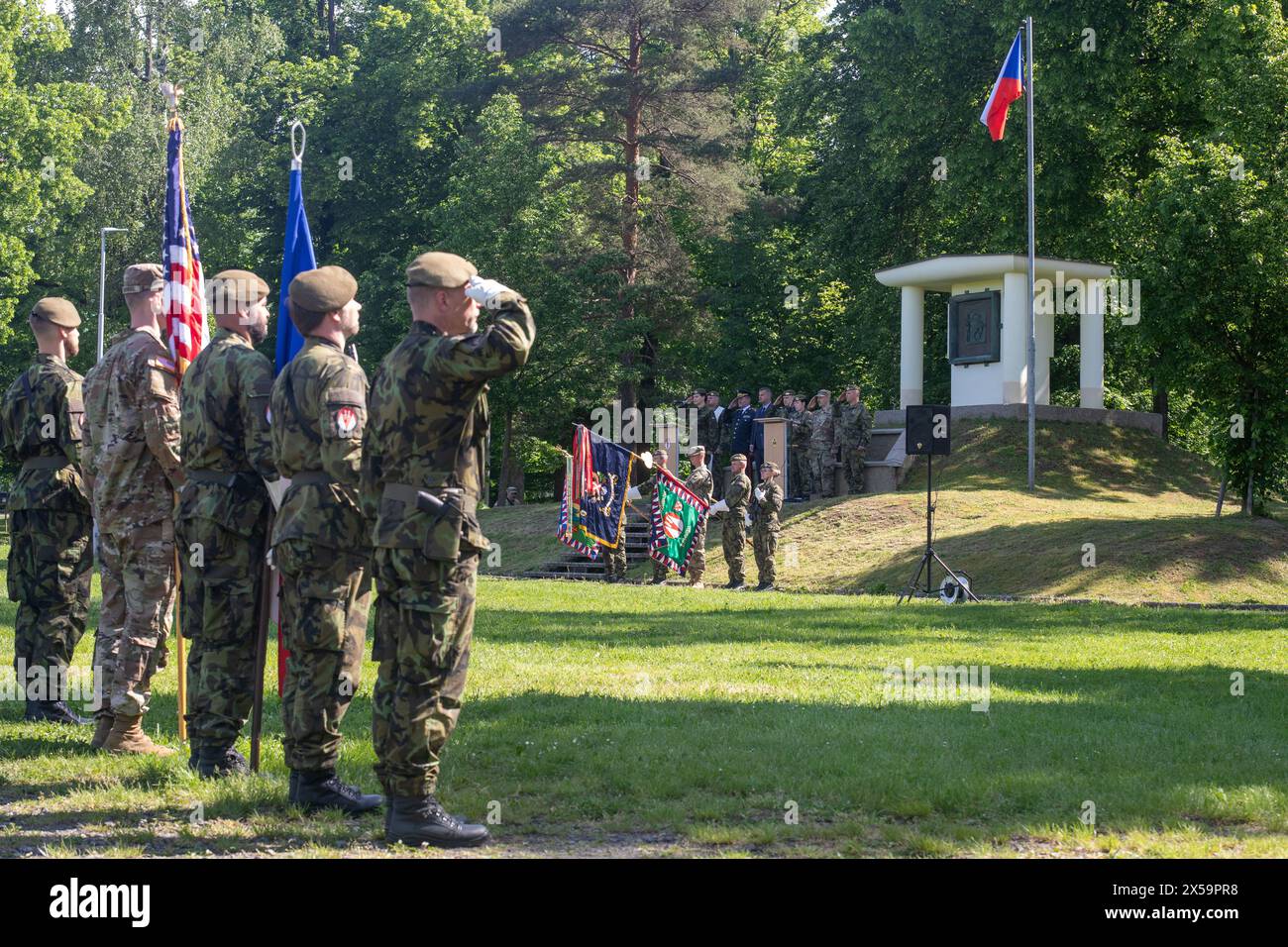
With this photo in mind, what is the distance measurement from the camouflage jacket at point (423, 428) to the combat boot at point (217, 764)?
1.93m

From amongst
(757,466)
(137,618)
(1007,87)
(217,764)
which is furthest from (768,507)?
(217,764)

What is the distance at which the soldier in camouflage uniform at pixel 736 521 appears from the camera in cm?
2423

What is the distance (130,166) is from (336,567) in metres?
45.4

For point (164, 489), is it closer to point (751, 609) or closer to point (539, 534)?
point (751, 609)

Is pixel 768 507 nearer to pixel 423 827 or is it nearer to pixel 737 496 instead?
pixel 737 496

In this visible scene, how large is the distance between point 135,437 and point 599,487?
60.4 feet

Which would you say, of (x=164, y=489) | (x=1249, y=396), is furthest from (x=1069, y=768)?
(x=1249, y=396)

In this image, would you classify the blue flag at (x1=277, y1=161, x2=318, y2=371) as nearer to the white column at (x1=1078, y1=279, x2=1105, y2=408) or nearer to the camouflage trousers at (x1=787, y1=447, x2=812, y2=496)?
the camouflage trousers at (x1=787, y1=447, x2=812, y2=496)

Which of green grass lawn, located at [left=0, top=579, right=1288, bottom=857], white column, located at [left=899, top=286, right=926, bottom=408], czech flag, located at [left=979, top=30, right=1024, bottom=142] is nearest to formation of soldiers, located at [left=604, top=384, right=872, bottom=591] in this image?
white column, located at [left=899, top=286, right=926, bottom=408]

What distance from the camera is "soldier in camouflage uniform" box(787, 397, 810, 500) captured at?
30.9 meters

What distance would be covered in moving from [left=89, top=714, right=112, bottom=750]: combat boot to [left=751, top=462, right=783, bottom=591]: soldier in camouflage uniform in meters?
16.0

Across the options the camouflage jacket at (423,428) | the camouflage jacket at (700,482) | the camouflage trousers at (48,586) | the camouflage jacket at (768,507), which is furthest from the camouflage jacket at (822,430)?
the camouflage jacket at (423,428)

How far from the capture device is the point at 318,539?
6.98 metres

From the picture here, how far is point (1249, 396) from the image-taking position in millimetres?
24391
